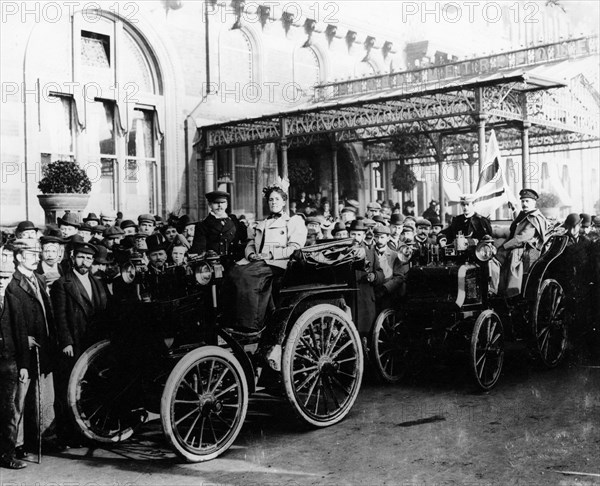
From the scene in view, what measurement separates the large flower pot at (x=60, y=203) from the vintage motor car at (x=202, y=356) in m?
7.79

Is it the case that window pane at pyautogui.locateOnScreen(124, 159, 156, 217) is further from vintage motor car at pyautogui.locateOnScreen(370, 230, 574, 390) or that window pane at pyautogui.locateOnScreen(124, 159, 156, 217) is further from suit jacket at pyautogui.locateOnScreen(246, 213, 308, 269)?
suit jacket at pyautogui.locateOnScreen(246, 213, 308, 269)

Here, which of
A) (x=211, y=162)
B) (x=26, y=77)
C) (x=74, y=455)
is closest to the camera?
(x=74, y=455)

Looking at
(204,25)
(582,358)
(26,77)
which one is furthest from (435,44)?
(582,358)

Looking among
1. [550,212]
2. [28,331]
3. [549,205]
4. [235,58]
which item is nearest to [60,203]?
[28,331]

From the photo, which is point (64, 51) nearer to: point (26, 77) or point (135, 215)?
point (26, 77)

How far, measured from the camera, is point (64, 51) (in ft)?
55.3

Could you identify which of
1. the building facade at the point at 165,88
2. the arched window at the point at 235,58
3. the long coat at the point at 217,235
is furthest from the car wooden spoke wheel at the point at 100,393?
the arched window at the point at 235,58

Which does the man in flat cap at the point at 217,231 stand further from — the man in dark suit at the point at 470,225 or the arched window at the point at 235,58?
the arched window at the point at 235,58

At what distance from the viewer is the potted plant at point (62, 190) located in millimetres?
13422

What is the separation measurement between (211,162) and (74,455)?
1517 cm

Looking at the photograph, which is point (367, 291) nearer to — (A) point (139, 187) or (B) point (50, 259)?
(B) point (50, 259)

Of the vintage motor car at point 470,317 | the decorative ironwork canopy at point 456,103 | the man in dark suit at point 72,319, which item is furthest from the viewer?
the decorative ironwork canopy at point 456,103

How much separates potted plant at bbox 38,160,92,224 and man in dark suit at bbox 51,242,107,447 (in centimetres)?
787

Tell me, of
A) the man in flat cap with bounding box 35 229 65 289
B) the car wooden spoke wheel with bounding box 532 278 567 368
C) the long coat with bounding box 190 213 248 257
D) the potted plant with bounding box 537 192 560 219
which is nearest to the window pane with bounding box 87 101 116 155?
Result: the long coat with bounding box 190 213 248 257
